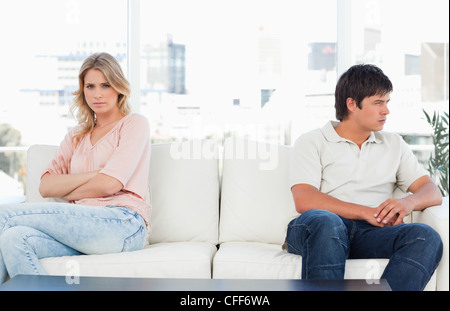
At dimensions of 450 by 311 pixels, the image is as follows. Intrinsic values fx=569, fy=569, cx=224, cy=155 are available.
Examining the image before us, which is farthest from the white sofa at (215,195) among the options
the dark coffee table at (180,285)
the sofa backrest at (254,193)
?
the dark coffee table at (180,285)

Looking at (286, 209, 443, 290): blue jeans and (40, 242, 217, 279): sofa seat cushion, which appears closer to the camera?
(286, 209, 443, 290): blue jeans

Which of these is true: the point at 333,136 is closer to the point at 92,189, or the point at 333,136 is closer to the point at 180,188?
the point at 180,188

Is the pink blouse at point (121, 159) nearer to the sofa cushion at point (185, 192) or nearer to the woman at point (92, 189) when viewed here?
the woman at point (92, 189)

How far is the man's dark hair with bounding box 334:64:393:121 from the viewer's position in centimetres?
246

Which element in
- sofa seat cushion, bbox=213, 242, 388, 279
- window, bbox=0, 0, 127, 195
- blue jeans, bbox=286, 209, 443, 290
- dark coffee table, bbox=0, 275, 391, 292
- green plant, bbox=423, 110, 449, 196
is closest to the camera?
dark coffee table, bbox=0, 275, 391, 292

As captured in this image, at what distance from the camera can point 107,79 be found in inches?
99.3

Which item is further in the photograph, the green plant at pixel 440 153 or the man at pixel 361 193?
the green plant at pixel 440 153

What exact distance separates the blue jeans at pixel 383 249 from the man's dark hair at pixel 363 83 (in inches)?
23.9

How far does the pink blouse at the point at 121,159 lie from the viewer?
2.38 m

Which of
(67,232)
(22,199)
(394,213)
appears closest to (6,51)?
(22,199)

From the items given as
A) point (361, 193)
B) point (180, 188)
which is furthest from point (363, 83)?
point (180, 188)

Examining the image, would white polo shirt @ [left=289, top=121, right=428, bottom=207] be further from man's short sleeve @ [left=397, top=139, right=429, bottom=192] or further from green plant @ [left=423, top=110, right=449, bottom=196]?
green plant @ [left=423, top=110, right=449, bottom=196]

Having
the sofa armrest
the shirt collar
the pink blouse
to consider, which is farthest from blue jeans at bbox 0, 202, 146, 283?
the sofa armrest
